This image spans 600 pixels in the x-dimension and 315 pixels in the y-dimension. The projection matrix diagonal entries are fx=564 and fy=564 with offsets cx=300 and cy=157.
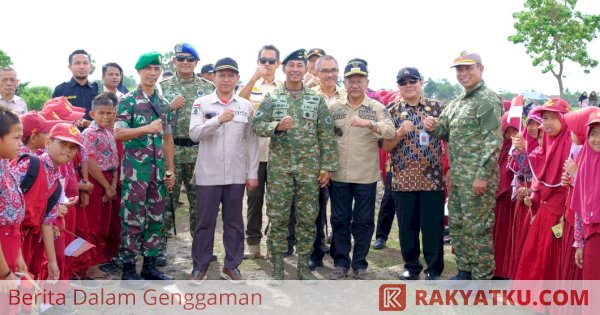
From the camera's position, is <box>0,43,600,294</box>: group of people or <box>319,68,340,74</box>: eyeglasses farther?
<box>319,68,340,74</box>: eyeglasses

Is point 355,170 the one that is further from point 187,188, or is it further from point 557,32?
point 557,32

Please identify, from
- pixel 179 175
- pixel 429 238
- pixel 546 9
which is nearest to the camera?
pixel 429 238

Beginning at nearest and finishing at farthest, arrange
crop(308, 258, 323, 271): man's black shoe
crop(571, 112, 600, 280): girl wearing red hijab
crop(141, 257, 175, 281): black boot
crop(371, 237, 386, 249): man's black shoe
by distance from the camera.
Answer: crop(571, 112, 600, 280): girl wearing red hijab
crop(141, 257, 175, 281): black boot
crop(308, 258, 323, 271): man's black shoe
crop(371, 237, 386, 249): man's black shoe

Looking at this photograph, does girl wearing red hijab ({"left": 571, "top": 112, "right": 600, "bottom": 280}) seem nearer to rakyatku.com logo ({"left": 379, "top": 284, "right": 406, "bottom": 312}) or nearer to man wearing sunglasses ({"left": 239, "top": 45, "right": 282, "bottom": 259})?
rakyatku.com logo ({"left": 379, "top": 284, "right": 406, "bottom": 312})

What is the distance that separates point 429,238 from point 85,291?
10.7ft

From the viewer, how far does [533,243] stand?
479cm

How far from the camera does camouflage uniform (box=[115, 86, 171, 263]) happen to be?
522 centimetres

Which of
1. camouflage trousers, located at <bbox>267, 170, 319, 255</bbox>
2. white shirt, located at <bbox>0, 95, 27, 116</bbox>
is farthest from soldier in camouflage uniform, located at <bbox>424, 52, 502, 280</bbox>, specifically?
white shirt, located at <bbox>0, 95, 27, 116</bbox>

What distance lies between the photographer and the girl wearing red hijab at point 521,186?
5.09 metres

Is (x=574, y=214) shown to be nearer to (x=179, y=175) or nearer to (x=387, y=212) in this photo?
(x=387, y=212)

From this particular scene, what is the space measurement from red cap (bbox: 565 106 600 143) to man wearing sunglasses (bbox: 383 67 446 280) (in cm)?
157

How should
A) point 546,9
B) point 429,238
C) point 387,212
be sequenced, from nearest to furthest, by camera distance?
point 429,238
point 387,212
point 546,9

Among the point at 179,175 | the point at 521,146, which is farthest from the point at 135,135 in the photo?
the point at 521,146

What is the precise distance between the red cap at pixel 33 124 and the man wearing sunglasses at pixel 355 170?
8.78 feet
